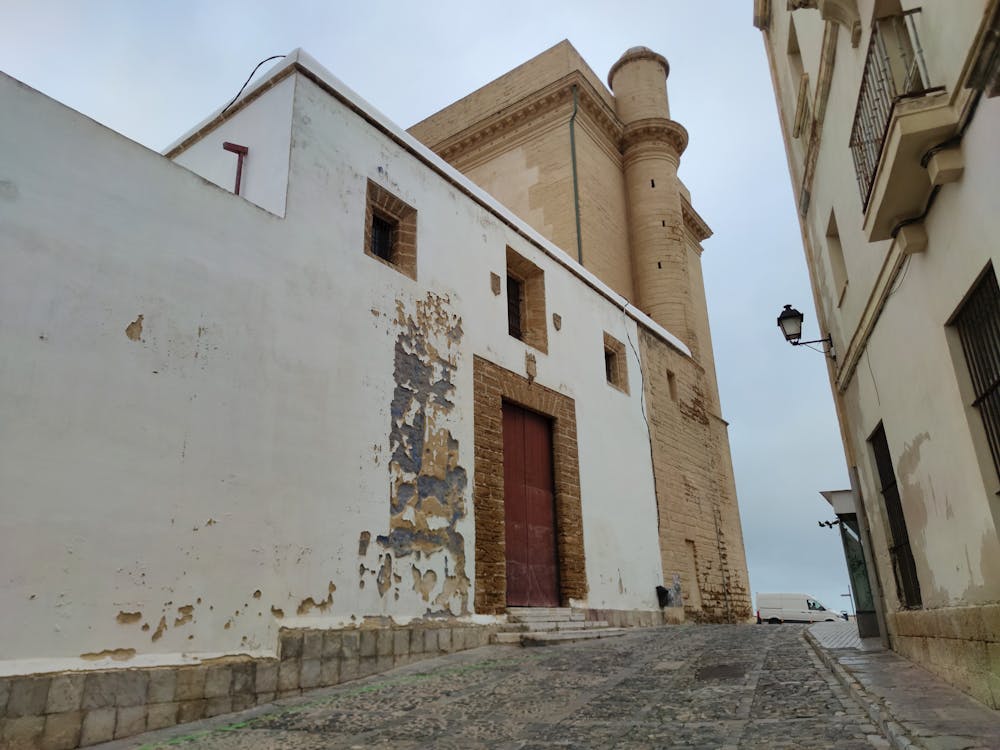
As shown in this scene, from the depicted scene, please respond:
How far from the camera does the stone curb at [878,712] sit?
3156 millimetres

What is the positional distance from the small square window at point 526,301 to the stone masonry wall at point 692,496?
3.41m

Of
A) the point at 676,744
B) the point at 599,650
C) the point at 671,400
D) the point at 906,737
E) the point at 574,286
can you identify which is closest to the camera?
the point at 906,737

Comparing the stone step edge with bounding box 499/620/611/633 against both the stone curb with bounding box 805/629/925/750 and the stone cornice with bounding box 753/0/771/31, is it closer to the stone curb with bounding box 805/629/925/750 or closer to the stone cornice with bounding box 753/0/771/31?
the stone curb with bounding box 805/629/925/750

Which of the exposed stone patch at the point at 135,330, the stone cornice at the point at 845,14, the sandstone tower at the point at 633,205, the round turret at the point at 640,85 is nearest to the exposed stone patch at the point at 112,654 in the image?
the exposed stone patch at the point at 135,330

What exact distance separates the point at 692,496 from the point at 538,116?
29.9 feet

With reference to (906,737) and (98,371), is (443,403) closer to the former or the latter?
(98,371)

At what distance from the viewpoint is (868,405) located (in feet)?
23.0

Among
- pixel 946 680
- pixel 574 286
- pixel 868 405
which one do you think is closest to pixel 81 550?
pixel 946 680

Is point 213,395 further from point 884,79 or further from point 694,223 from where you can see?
point 694,223

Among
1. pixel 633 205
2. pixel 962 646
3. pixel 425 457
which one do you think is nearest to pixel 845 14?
pixel 962 646

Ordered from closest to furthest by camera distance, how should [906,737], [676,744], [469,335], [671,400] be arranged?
[906,737] < [676,744] < [469,335] < [671,400]

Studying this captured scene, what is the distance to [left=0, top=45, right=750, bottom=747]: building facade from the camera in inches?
181

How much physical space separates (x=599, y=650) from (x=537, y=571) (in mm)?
2165

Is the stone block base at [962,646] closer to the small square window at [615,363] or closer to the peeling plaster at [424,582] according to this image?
the peeling plaster at [424,582]
